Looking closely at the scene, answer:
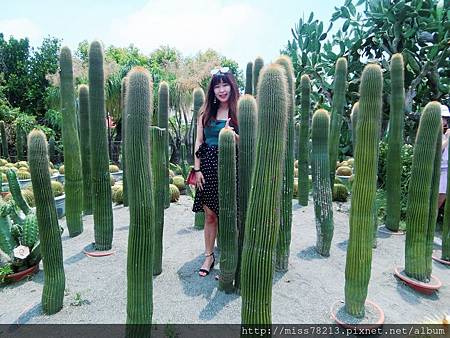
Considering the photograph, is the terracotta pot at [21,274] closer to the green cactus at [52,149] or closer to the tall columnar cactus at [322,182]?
the tall columnar cactus at [322,182]

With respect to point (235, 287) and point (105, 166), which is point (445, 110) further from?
point (105, 166)

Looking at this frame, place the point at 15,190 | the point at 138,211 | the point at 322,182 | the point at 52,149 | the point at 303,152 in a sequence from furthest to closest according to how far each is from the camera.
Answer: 1. the point at 52,149
2. the point at 303,152
3. the point at 322,182
4. the point at 15,190
5. the point at 138,211

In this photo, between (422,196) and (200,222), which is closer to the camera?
(422,196)

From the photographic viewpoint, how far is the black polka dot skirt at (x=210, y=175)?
137 inches

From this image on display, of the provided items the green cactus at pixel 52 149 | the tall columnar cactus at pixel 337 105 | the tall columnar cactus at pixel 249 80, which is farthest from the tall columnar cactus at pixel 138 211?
→ the green cactus at pixel 52 149

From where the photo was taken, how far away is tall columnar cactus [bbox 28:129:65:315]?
2.66 meters

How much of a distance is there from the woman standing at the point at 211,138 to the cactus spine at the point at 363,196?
121 cm

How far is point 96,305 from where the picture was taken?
9.79 feet

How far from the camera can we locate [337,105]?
6.15 meters

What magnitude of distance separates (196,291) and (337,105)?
430 centimetres

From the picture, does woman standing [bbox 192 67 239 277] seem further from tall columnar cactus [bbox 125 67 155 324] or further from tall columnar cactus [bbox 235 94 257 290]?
tall columnar cactus [bbox 125 67 155 324]

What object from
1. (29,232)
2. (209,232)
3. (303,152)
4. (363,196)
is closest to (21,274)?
(29,232)

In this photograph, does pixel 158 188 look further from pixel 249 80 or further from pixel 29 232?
pixel 249 80

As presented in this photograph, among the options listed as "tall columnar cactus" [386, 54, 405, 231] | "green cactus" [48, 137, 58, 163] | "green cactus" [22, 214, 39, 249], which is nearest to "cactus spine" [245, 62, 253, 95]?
"tall columnar cactus" [386, 54, 405, 231]
